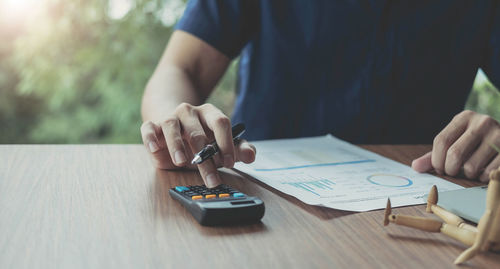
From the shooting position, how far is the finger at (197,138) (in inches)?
23.3

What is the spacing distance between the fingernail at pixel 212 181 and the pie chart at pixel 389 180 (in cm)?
22

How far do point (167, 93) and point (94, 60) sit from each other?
1.57 metres

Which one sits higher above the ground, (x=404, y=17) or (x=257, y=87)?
(x=404, y=17)

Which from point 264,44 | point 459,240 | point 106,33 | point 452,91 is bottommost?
point 459,240

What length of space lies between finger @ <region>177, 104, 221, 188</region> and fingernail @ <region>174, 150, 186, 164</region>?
0.02m

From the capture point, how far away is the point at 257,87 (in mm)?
1216

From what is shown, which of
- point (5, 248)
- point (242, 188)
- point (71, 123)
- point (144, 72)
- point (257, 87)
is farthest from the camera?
point (71, 123)

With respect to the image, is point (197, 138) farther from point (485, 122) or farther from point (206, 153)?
point (485, 122)

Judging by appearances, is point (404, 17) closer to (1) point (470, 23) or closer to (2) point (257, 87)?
(1) point (470, 23)

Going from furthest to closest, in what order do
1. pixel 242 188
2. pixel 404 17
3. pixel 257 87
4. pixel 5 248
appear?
pixel 257 87 < pixel 404 17 < pixel 242 188 < pixel 5 248

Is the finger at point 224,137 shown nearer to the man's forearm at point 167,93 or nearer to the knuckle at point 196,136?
the knuckle at point 196,136

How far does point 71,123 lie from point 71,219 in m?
2.19

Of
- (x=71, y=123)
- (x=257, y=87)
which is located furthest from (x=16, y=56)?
(x=257, y=87)

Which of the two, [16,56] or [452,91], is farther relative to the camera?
[16,56]
